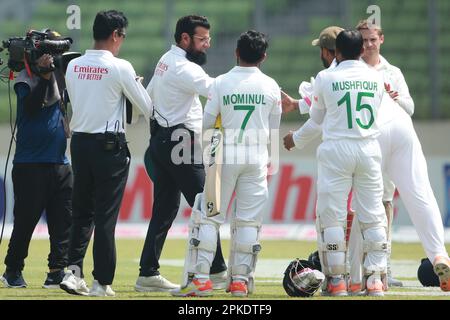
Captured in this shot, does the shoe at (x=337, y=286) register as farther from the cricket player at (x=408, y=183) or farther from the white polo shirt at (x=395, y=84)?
the white polo shirt at (x=395, y=84)

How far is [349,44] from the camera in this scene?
31.6 feet

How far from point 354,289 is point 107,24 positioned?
3081mm

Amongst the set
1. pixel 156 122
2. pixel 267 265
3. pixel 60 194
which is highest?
pixel 156 122

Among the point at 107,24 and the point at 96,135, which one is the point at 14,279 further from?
the point at 107,24

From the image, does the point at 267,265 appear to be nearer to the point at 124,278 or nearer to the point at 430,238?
the point at 124,278

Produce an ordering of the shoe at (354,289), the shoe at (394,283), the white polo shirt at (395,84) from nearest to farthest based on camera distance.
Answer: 1. the shoe at (354,289)
2. the white polo shirt at (395,84)
3. the shoe at (394,283)

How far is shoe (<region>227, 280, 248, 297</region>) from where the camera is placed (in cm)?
953

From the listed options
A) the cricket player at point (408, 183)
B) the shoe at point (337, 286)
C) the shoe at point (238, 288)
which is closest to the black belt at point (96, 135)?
the shoe at point (238, 288)

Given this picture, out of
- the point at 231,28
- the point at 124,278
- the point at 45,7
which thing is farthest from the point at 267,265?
the point at 45,7

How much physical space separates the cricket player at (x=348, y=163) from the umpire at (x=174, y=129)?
4.10ft

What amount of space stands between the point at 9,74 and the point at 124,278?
253 cm

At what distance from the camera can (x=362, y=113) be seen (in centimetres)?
956

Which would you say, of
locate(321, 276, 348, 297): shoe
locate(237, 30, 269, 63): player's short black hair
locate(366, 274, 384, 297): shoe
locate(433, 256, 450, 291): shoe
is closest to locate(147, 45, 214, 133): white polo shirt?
locate(237, 30, 269, 63): player's short black hair

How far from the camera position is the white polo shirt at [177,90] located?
1027 cm
